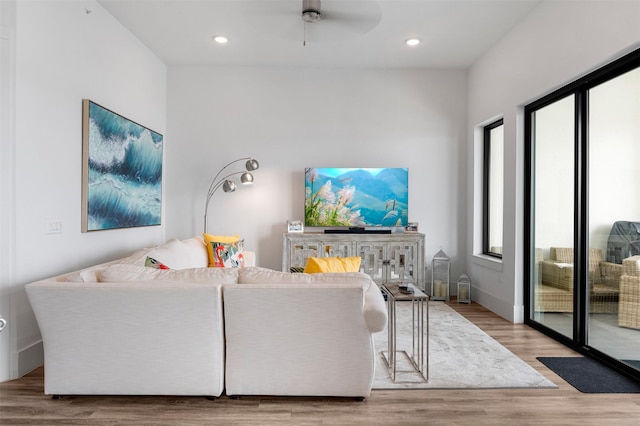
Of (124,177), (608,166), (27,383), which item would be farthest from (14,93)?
(608,166)

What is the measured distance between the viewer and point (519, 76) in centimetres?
436

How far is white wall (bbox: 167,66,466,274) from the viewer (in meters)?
5.76

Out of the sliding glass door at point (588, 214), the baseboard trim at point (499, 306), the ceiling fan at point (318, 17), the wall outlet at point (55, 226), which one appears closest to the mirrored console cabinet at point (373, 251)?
the baseboard trim at point (499, 306)

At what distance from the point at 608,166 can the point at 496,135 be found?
2176 millimetres

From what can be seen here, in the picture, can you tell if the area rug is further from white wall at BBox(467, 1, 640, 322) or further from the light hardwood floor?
white wall at BBox(467, 1, 640, 322)

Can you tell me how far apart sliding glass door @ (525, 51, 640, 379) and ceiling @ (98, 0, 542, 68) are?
45.2 inches

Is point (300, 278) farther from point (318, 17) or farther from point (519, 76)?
point (519, 76)

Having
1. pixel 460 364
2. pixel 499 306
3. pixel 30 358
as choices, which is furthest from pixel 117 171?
pixel 499 306

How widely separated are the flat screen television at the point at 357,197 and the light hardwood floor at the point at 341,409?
3.18 meters

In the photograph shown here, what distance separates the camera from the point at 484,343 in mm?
3721

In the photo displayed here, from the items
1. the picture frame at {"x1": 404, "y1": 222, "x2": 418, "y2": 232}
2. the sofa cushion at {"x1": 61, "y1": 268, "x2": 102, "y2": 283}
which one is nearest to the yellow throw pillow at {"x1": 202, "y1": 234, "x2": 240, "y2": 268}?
the sofa cushion at {"x1": 61, "y1": 268, "x2": 102, "y2": 283}

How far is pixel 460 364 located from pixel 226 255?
2615mm

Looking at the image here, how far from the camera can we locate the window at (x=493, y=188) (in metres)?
5.08

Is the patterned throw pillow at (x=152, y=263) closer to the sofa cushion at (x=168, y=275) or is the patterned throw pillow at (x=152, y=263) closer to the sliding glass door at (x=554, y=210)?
the sofa cushion at (x=168, y=275)
